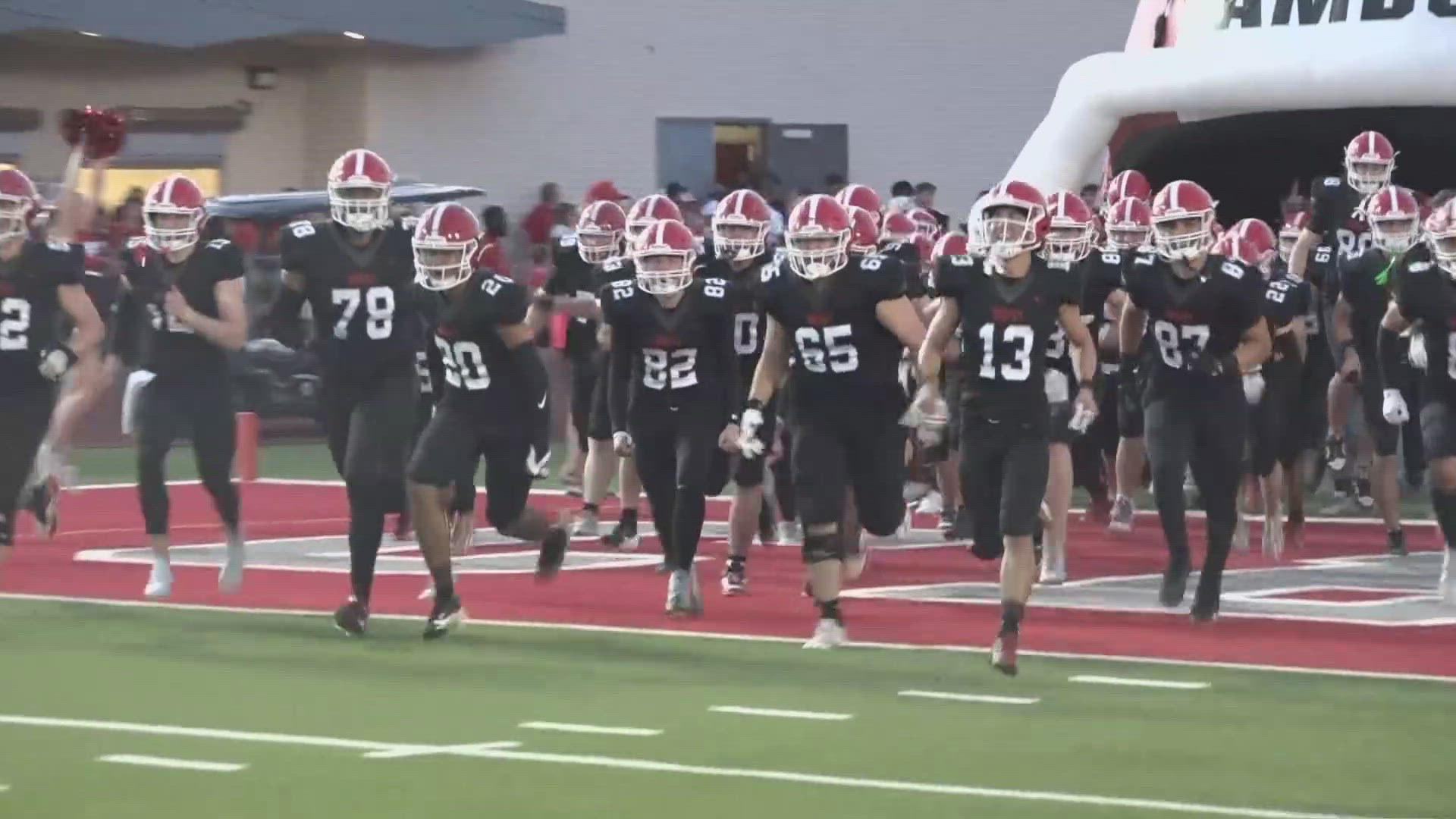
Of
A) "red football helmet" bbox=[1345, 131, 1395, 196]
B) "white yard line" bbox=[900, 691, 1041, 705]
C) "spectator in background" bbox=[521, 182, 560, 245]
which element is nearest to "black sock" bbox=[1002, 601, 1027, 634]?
"white yard line" bbox=[900, 691, 1041, 705]

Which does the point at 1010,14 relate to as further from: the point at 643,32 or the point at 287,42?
the point at 287,42

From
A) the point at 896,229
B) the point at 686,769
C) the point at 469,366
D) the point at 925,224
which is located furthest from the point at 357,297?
the point at 925,224

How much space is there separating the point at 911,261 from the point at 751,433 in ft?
10.3

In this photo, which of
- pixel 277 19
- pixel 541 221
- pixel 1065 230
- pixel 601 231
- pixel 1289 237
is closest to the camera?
pixel 1065 230

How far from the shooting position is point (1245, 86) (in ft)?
61.3

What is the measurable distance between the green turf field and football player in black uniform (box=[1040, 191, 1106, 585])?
2.47 m

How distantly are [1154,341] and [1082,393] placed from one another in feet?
2.96

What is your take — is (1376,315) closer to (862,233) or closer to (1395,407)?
(1395,407)

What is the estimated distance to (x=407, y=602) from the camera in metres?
12.2

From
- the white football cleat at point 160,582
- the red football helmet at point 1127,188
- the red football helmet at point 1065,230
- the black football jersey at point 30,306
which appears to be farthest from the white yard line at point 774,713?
the red football helmet at point 1127,188

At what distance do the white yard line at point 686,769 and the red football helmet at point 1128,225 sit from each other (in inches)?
260

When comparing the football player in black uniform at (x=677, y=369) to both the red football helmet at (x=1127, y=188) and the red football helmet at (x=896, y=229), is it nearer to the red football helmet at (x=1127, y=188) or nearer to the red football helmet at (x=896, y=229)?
the red football helmet at (x=896, y=229)

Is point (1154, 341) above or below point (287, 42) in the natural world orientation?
below

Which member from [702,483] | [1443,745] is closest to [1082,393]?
[702,483]
